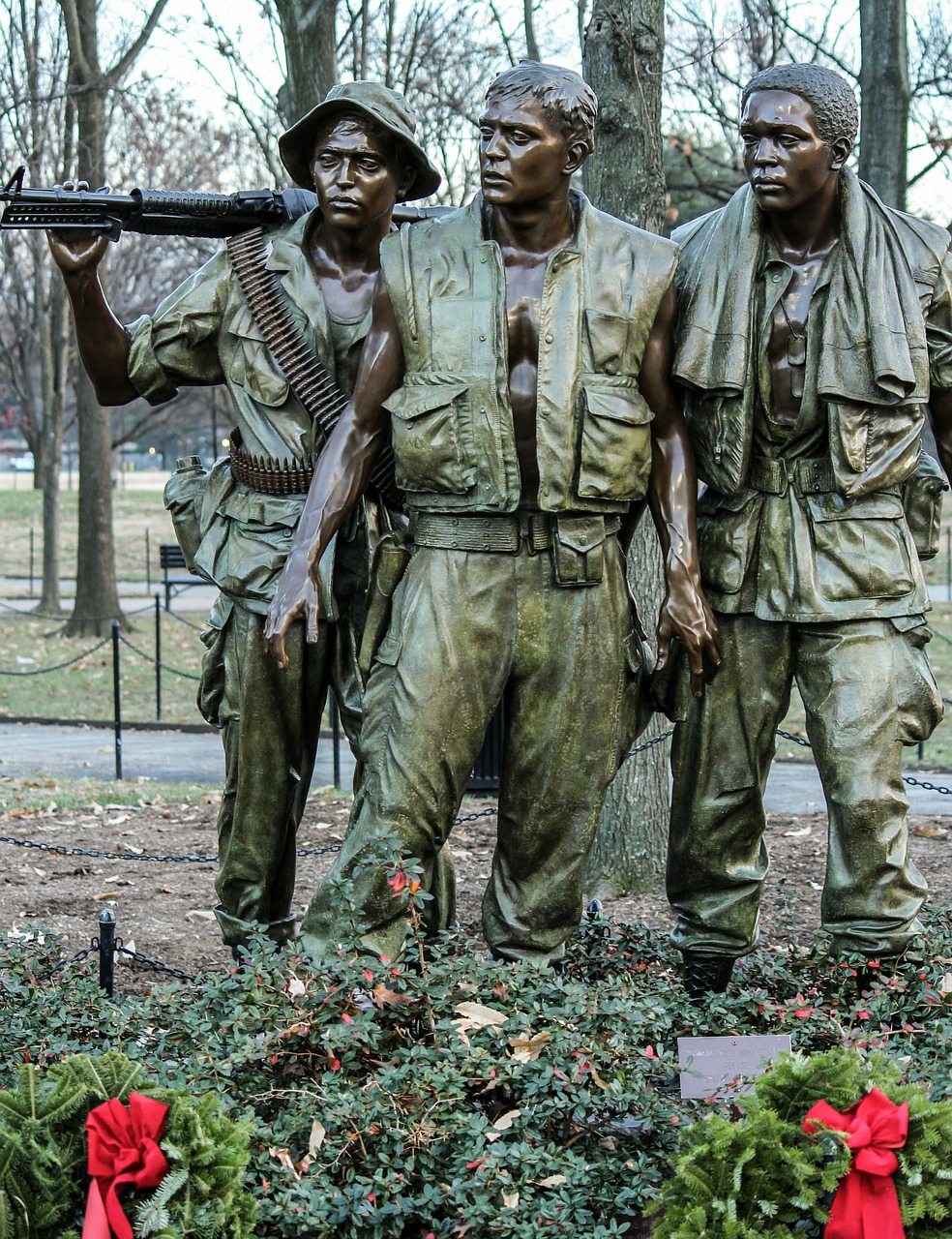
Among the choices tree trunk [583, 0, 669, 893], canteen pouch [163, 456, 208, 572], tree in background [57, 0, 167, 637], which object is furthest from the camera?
tree in background [57, 0, 167, 637]

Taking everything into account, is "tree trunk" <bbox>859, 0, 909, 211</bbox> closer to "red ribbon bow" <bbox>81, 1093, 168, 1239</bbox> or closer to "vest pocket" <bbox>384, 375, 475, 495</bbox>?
"vest pocket" <bbox>384, 375, 475, 495</bbox>

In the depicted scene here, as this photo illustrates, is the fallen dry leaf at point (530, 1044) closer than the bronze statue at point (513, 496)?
Yes

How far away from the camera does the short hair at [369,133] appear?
463 cm

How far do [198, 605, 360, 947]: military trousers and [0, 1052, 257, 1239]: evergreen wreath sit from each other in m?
1.44

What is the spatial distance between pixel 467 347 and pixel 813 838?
4.93 meters

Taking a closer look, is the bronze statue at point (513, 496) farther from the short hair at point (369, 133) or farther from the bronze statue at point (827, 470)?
the short hair at point (369, 133)

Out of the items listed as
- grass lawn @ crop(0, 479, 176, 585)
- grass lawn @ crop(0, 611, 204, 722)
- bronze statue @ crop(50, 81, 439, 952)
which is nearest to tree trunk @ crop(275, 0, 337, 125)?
bronze statue @ crop(50, 81, 439, 952)

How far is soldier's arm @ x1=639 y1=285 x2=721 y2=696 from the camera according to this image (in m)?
4.38

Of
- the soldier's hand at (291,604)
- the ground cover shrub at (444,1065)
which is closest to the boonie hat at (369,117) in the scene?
the soldier's hand at (291,604)

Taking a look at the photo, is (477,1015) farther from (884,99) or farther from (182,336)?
(884,99)

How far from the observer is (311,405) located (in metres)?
4.79

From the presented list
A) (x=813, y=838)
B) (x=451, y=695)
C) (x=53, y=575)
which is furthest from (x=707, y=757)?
(x=53, y=575)

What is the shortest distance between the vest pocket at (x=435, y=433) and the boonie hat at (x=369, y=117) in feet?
2.73

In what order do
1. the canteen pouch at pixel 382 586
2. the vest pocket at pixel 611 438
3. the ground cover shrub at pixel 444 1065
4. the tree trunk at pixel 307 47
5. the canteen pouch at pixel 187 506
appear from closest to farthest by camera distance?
the ground cover shrub at pixel 444 1065 → the vest pocket at pixel 611 438 → the canteen pouch at pixel 382 586 → the canteen pouch at pixel 187 506 → the tree trunk at pixel 307 47
